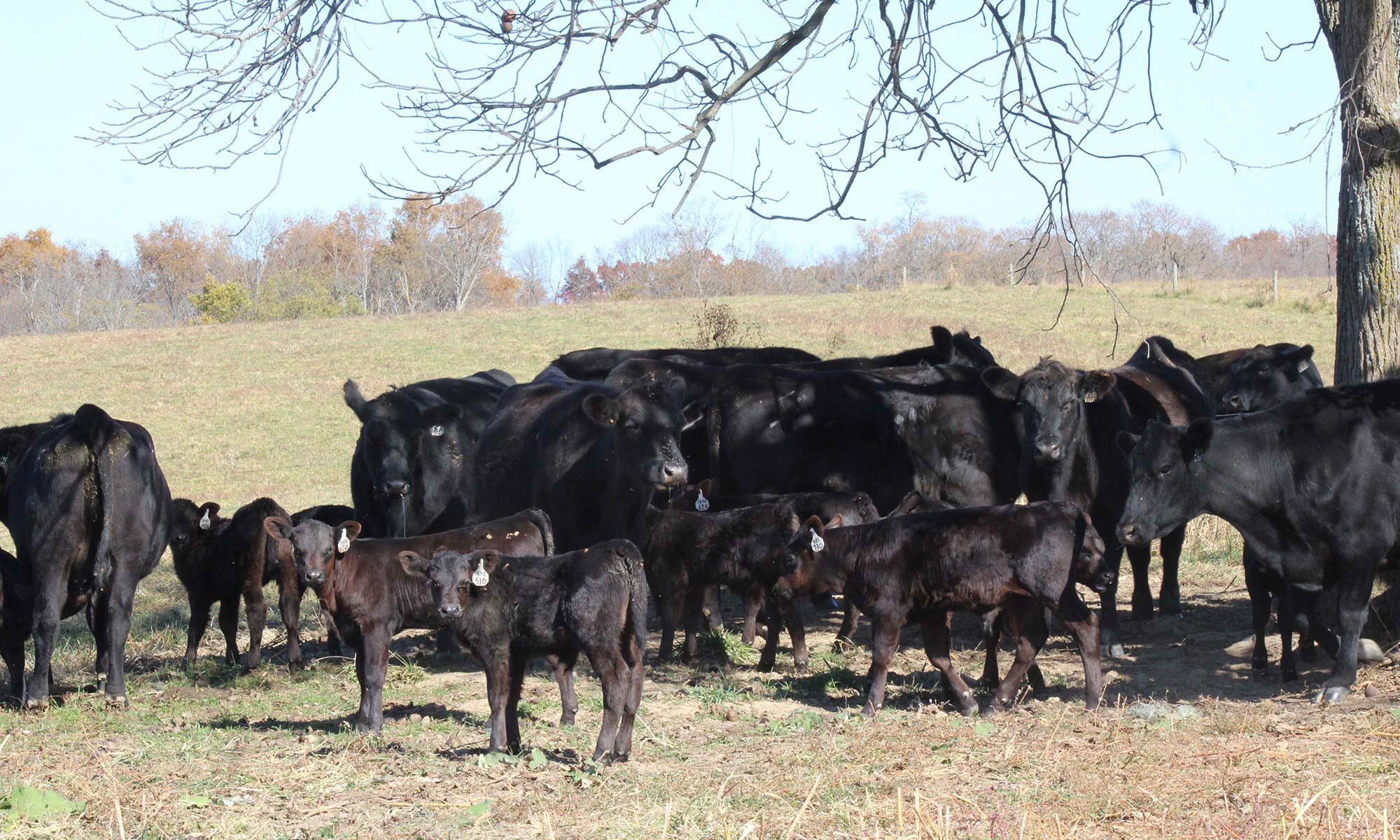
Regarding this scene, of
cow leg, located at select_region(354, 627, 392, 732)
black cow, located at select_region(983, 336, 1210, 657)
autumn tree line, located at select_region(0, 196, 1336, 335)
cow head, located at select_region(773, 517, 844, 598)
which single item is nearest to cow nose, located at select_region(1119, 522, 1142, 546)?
black cow, located at select_region(983, 336, 1210, 657)

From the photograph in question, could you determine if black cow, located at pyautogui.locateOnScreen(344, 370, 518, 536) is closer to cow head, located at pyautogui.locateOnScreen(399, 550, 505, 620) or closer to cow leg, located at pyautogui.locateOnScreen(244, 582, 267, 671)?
cow leg, located at pyautogui.locateOnScreen(244, 582, 267, 671)

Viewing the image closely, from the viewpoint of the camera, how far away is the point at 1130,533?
26.0ft

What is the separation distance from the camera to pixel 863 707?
25.6ft

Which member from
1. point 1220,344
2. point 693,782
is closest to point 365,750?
point 693,782

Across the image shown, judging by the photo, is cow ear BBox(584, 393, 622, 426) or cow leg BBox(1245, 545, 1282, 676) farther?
cow ear BBox(584, 393, 622, 426)

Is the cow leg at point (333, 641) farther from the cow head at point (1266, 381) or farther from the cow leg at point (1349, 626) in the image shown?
the cow head at point (1266, 381)

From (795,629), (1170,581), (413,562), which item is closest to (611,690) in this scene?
(413,562)

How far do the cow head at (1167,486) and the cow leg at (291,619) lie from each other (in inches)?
224

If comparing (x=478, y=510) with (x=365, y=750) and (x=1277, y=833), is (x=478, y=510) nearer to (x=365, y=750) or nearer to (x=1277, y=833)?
(x=365, y=750)

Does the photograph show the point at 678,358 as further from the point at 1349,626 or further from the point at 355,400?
the point at 1349,626

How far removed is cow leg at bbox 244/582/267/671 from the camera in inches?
377

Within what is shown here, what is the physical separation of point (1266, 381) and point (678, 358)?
5777mm

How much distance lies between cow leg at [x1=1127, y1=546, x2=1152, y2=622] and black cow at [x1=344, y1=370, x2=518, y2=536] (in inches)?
209

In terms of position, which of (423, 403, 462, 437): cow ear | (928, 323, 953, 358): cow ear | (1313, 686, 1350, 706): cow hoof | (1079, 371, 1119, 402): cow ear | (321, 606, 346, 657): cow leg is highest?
(928, 323, 953, 358): cow ear
